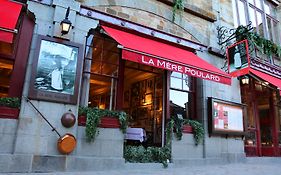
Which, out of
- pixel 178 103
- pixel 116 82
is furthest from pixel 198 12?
pixel 116 82

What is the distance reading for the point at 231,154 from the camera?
341 inches

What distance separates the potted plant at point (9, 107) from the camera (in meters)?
5.45

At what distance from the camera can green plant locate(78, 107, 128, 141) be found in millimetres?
6094

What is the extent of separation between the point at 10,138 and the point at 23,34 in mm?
2482

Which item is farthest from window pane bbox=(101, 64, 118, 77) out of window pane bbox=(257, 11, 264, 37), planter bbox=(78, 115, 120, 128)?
window pane bbox=(257, 11, 264, 37)

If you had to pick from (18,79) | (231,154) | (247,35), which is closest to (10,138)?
(18,79)

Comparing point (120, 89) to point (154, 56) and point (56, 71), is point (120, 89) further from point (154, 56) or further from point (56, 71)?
point (56, 71)

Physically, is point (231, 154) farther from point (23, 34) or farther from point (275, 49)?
point (23, 34)

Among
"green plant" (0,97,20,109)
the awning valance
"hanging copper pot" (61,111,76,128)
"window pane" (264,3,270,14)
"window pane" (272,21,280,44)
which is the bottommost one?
"hanging copper pot" (61,111,76,128)

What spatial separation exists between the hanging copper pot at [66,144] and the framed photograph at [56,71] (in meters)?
0.85

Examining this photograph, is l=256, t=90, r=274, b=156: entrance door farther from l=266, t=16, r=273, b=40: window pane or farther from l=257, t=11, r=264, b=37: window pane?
l=266, t=16, r=273, b=40: window pane

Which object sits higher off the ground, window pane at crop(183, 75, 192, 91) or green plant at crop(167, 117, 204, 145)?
window pane at crop(183, 75, 192, 91)

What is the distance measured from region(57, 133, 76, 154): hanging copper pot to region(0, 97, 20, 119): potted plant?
1.09m

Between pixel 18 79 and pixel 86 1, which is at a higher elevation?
pixel 86 1
